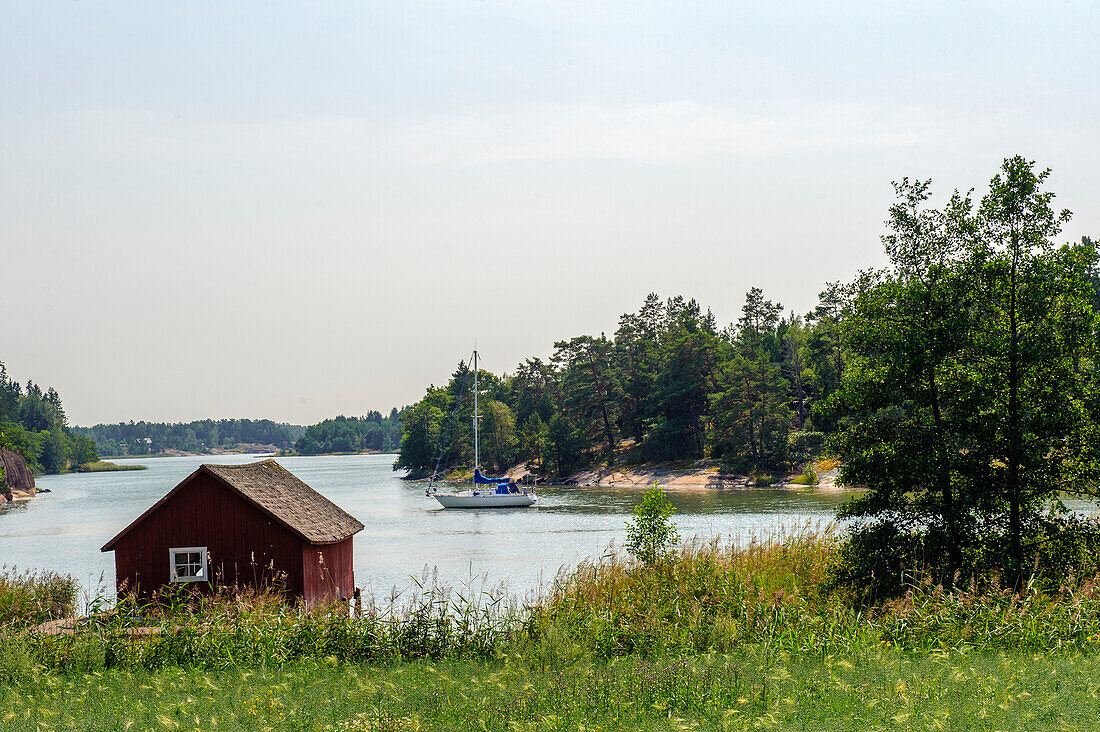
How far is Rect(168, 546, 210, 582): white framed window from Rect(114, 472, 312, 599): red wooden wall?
0.16m

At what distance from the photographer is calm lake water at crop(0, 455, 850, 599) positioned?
1480 inches

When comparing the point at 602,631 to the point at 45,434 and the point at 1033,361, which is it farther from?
the point at 45,434

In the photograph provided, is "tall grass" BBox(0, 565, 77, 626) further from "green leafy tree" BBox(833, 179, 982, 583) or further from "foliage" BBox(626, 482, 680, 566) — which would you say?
"green leafy tree" BBox(833, 179, 982, 583)

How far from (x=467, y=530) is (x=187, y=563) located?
124 feet

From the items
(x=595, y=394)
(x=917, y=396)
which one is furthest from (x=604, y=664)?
(x=595, y=394)

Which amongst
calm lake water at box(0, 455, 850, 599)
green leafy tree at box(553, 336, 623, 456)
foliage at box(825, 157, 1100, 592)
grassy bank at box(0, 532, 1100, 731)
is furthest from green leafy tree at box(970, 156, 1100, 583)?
green leafy tree at box(553, 336, 623, 456)

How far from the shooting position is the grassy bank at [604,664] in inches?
329

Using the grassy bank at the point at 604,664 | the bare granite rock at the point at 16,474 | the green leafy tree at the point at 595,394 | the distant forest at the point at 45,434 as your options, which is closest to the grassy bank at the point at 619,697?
the grassy bank at the point at 604,664

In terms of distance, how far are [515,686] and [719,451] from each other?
285 feet

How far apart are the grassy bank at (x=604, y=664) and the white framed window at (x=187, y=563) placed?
6.25 m

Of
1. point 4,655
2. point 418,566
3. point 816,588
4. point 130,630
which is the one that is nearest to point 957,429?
point 816,588

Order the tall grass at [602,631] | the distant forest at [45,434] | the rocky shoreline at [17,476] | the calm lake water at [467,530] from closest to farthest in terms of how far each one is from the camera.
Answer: the tall grass at [602,631] < the calm lake water at [467,530] < the rocky shoreline at [17,476] < the distant forest at [45,434]

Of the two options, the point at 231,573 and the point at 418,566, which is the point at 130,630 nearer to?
the point at 231,573

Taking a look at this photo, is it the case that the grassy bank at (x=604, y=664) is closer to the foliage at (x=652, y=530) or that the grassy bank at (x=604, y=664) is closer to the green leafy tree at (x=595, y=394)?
the foliage at (x=652, y=530)
